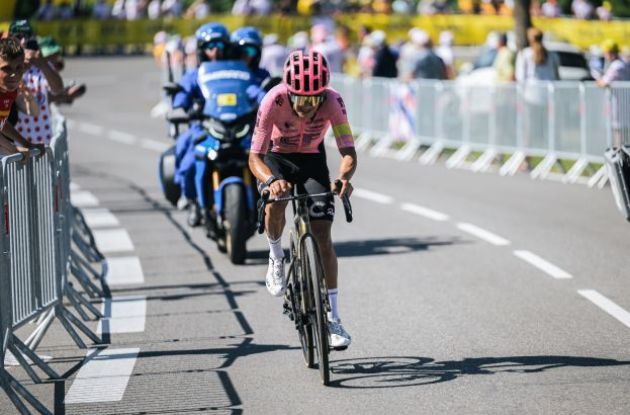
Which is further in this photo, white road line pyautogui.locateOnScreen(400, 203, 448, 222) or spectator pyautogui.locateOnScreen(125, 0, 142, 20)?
spectator pyautogui.locateOnScreen(125, 0, 142, 20)

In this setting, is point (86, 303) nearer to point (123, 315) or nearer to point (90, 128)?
point (123, 315)

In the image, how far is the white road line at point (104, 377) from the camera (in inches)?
324

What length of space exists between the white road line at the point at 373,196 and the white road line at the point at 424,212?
52cm

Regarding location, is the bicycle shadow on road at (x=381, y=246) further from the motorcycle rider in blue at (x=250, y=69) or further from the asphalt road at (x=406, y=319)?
the motorcycle rider in blue at (x=250, y=69)

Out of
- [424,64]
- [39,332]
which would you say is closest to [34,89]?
[39,332]

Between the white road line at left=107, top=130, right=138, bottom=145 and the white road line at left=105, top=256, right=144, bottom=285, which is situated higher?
the white road line at left=105, top=256, right=144, bottom=285

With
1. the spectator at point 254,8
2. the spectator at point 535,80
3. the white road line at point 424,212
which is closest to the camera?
the white road line at point 424,212

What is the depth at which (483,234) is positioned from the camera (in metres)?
15.2

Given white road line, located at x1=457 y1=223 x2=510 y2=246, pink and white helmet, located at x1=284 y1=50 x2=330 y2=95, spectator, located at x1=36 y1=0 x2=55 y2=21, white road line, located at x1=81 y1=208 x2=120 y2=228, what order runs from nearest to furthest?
pink and white helmet, located at x1=284 y1=50 x2=330 y2=95, white road line, located at x1=457 y1=223 x2=510 y2=246, white road line, located at x1=81 y1=208 x2=120 y2=228, spectator, located at x1=36 y1=0 x2=55 y2=21

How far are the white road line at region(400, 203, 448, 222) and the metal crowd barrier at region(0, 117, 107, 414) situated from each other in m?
5.85

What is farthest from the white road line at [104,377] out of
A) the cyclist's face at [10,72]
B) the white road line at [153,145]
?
the white road line at [153,145]

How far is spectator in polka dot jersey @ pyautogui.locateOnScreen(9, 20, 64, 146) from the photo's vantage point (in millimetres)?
12297

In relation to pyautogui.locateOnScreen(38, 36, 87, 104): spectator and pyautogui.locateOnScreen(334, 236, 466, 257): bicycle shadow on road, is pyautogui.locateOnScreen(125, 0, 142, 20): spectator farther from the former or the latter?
pyautogui.locateOnScreen(334, 236, 466, 257): bicycle shadow on road

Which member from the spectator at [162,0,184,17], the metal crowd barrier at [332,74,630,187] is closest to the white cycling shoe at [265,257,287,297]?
the metal crowd barrier at [332,74,630,187]
